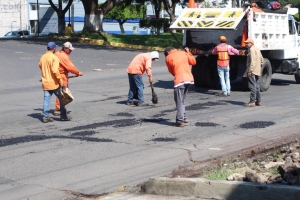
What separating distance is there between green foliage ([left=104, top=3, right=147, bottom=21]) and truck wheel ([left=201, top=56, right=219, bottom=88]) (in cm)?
5200

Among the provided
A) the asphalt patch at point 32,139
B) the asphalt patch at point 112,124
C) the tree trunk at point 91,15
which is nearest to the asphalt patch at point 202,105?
the asphalt patch at point 112,124

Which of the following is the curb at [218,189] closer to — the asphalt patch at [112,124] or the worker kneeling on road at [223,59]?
the asphalt patch at [112,124]

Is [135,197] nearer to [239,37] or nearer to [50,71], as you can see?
[50,71]

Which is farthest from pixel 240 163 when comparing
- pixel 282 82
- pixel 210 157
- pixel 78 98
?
pixel 282 82

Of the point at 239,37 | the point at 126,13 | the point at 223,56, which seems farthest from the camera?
the point at 126,13

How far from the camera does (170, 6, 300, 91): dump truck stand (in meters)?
18.0

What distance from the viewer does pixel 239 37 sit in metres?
18.4

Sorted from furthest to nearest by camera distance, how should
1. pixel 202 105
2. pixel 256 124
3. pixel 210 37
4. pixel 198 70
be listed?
pixel 198 70 < pixel 210 37 < pixel 202 105 < pixel 256 124

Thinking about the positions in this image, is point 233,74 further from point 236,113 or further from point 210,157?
point 210,157

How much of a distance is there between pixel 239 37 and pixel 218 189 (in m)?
11.9

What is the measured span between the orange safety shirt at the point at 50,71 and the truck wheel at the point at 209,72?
7282mm

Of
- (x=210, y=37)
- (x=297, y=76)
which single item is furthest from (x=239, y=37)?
(x=297, y=76)

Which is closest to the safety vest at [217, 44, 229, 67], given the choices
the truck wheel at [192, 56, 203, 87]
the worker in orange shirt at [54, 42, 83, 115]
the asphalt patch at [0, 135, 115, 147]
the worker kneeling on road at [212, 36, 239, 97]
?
the worker kneeling on road at [212, 36, 239, 97]

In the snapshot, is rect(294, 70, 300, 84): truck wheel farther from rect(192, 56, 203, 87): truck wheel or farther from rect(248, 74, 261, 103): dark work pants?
rect(248, 74, 261, 103): dark work pants
